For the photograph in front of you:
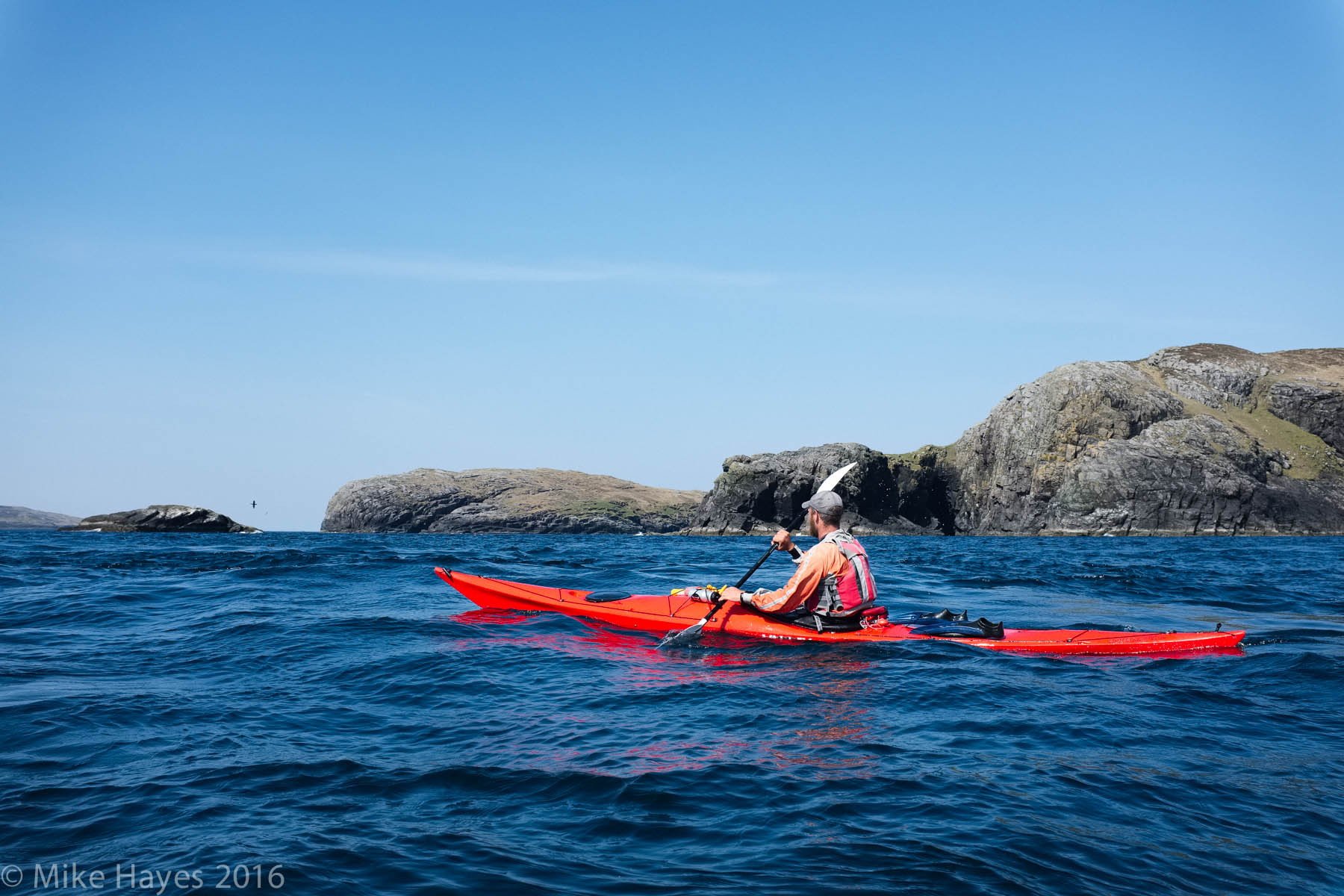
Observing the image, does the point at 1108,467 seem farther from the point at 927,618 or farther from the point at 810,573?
the point at 810,573

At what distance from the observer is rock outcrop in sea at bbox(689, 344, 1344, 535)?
8731cm

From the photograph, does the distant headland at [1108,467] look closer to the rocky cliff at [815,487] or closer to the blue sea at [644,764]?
the rocky cliff at [815,487]

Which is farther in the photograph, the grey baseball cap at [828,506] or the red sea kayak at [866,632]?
the red sea kayak at [866,632]

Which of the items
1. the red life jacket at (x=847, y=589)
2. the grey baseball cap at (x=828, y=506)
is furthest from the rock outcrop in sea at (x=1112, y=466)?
the grey baseball cap at (x=828, y=506)

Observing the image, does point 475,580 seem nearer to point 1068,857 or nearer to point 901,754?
point 901,754

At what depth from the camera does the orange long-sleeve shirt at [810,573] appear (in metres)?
9.28

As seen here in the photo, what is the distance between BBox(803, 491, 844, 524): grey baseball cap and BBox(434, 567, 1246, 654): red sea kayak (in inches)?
60.4

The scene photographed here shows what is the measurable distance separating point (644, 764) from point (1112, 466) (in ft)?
323

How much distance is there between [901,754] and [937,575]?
1901 cm

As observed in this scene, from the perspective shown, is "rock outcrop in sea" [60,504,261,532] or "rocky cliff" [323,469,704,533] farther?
"rocky cliff" [323,469,704,533]

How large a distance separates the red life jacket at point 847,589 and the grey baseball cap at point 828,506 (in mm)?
236

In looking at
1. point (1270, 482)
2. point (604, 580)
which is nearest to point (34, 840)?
point (604, 580)

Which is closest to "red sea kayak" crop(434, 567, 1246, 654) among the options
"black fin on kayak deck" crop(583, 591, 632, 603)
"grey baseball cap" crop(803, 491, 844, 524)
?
"black fin on kayak deck" crop(583, 591, 632, 603)

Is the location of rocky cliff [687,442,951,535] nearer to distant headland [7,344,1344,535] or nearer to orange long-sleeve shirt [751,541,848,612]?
distant headland [7,344,1344,535]
